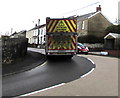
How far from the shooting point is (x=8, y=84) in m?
8.14

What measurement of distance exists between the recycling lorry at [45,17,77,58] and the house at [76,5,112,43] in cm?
3039

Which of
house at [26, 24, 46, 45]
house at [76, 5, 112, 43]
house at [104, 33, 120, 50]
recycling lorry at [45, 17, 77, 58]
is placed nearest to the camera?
recycling lorry at [45, 17, 77, 58]

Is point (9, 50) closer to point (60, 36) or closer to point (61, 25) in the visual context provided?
point (60, 36)

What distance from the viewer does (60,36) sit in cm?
1562

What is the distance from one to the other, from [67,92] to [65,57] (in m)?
10.9

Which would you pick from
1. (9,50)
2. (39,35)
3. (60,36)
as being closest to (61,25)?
(60,36)

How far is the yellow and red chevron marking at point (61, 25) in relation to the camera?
51.0 ft

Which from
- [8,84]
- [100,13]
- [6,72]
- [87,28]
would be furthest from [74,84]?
[100,13]

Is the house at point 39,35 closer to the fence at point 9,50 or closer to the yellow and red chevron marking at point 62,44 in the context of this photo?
the yellow and red chevron marking at point 62,44

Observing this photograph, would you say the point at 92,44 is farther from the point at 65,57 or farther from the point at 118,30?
the point at 65,57

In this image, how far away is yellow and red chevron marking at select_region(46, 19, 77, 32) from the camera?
612 inches

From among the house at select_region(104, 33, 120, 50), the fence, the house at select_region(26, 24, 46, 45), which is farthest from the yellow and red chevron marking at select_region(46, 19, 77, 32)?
the house at select_region(26, 24, 46, 45)

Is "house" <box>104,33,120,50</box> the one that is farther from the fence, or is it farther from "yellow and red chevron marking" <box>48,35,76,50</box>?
the fence

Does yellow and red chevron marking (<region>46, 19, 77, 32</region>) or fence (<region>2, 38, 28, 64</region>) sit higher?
yellow and red chevron marking (<region>46, 19, 77, 32</region>)
